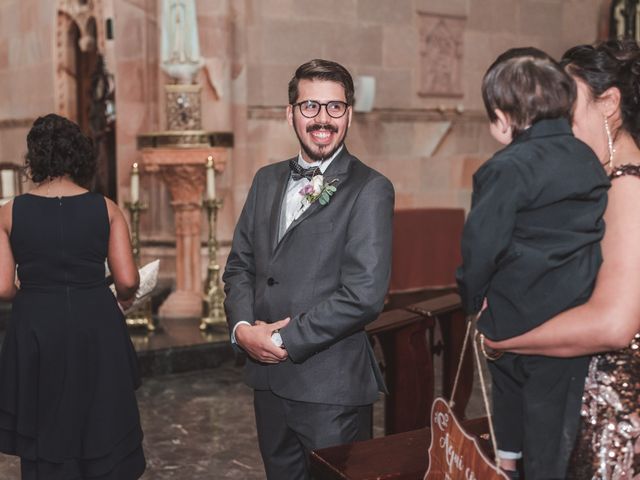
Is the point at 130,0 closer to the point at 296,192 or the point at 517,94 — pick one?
the point at 296,192

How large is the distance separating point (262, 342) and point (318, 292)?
0.68 ft

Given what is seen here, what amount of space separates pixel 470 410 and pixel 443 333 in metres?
0.79

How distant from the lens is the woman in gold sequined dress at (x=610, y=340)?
64.7 inches

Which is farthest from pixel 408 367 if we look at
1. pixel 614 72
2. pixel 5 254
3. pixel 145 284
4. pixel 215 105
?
pixel 215 105

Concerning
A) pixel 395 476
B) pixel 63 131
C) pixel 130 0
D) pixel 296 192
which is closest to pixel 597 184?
pixel 395 476

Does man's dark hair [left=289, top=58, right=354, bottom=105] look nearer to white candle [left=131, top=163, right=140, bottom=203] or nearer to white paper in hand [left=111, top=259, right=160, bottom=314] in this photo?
white paper in hand [left=111, top=259, right=160, bottom=314]

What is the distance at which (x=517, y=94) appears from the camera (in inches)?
63.4

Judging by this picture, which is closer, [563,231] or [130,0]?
[563,231]

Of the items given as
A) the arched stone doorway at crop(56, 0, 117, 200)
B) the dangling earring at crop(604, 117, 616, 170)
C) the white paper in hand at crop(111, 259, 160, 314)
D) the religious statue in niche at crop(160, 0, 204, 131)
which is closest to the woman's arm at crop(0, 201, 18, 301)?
the white paper in hand at crop(111, 259, 160, 314)

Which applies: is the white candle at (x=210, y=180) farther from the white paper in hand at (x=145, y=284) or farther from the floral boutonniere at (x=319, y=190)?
the floral boutonniere at (x=319, y=190)

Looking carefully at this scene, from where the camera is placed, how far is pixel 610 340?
1.64 meters

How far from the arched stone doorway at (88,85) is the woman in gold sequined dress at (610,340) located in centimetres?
689

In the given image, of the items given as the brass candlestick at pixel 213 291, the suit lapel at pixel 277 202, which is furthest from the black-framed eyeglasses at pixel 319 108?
the brass candlestick at pixel 213 291

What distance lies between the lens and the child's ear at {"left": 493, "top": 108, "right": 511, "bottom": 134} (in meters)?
1.65
